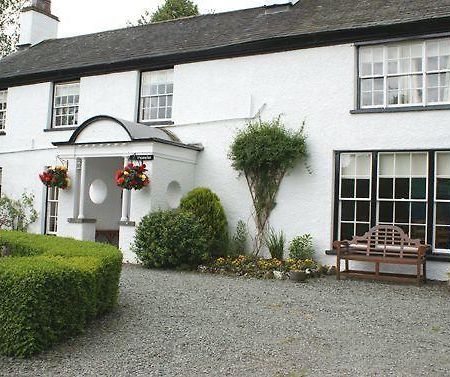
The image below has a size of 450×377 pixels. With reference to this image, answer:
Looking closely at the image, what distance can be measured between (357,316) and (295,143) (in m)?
5.68

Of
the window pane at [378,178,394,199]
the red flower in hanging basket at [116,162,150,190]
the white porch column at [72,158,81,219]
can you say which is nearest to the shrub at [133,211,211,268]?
the red flower in hanging basket at [116,162,150,190]

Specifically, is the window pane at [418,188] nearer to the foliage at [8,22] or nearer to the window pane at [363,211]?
the window pane at [363,211]

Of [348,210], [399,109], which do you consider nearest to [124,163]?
[348,210]

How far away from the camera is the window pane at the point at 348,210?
12055mm

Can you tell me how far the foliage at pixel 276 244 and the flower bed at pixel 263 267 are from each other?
37 cm

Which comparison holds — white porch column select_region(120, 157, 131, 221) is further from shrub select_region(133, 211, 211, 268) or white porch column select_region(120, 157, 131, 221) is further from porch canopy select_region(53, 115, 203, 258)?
shrub select_region(133, 211, 211, 268)

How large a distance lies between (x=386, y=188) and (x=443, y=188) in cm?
117

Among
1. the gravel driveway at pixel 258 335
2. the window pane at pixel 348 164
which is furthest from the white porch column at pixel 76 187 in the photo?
the window pane at pixel 348 164

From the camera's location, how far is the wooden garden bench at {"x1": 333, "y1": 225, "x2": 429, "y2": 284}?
412 inches

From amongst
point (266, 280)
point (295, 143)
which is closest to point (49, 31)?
point (295, 143)

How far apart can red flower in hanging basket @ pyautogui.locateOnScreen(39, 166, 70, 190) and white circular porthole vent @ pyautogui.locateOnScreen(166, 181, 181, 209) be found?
2.98 m

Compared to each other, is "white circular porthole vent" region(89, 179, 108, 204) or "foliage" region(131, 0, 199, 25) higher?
"foliage" region(131, 0, 199, 25)

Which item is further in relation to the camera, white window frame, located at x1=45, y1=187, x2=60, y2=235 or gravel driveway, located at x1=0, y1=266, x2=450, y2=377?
white window frame, located at x1=45, y1=187, x2=60, y2=235

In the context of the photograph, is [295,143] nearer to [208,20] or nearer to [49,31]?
[208,20]
